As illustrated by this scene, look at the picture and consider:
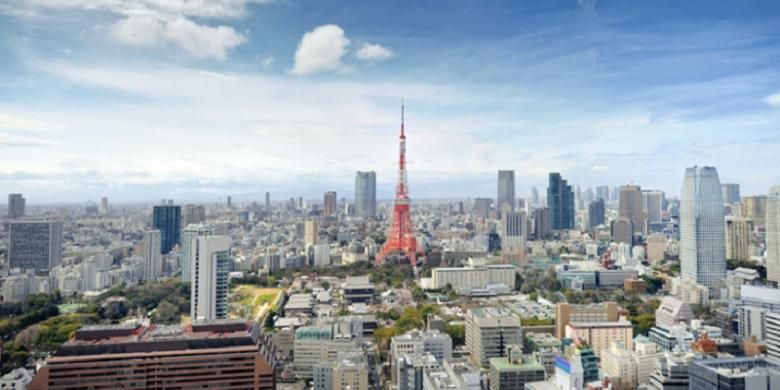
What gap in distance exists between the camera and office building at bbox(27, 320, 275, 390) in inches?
164

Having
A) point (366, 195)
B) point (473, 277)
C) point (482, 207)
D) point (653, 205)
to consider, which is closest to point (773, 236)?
point (473, 277)

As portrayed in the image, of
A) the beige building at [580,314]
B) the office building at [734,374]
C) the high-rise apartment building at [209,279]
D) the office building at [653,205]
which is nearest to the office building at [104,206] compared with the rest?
the high-rise apartment building at [209,279]

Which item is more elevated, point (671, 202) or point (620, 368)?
point (671, 202)

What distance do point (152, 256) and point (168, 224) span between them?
74.2 inches

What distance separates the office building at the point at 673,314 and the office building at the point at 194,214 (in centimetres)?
1052

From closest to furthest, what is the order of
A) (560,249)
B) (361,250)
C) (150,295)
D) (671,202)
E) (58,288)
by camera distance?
(150,295), (58,288), (361,250), (560,249), (671,202)

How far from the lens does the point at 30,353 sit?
Result: 5.71 metres

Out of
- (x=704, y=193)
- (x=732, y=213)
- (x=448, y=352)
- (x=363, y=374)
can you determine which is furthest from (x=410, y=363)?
(x=732, y=213)

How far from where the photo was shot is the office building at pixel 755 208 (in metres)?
13.1

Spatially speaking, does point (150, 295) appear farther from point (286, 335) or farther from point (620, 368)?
point (620, 368)

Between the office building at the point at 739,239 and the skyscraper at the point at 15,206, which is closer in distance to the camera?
the skyscraper at the point at 15,206

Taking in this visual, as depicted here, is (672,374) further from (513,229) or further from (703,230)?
(513,229)

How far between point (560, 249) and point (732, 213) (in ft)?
14.0

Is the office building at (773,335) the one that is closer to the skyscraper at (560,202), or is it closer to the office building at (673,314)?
the office building at (673,314)
